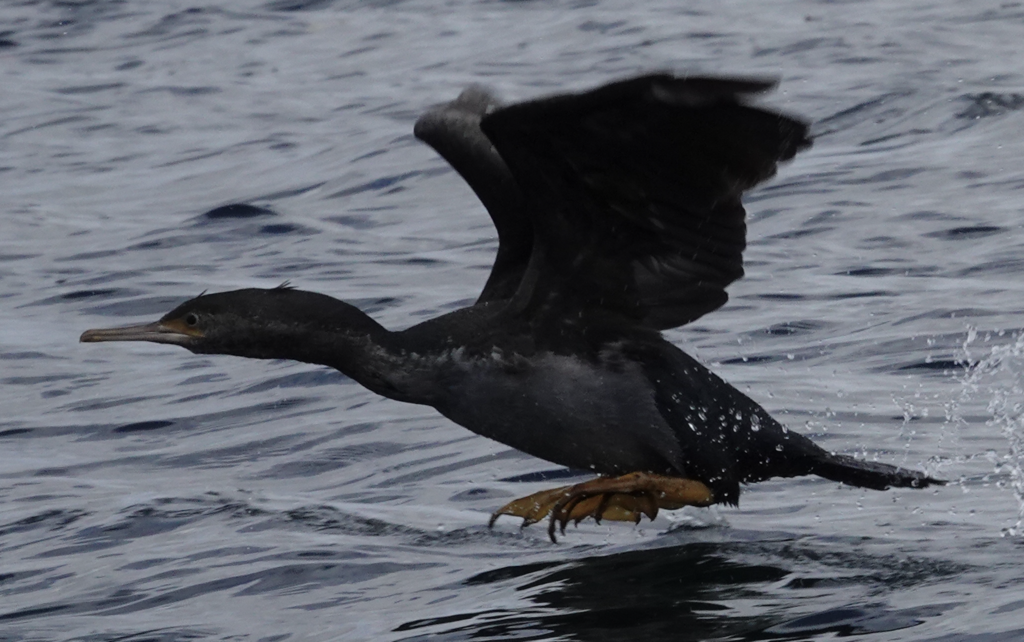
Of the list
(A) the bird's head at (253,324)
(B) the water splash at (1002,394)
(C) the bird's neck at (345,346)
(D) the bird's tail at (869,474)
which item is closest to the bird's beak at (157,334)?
(A) the bird's head at (253,324)

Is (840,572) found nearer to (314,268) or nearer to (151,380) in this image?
(151,380)

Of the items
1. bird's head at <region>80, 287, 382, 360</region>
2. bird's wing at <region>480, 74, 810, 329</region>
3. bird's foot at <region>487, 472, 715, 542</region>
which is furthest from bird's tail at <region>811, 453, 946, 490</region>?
bird's head at <region>80, 287, 382, 360</region>

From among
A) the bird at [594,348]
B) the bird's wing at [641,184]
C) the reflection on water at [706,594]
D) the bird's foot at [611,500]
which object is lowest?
the reflection on water at [706,594]

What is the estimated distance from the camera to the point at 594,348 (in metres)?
5.99

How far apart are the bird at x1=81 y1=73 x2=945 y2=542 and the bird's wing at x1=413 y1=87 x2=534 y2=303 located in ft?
1.31

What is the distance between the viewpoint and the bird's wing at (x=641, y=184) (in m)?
5.05

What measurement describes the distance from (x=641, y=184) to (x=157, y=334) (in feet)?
5.33

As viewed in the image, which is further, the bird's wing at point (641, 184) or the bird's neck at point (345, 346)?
the bird's neck at point (345, 346)

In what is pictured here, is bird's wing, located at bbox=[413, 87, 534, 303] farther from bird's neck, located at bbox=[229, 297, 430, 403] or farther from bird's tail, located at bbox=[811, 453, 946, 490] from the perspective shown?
bird's tail, located at bbox=[811, 453, 946, 490]

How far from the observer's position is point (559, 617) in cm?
534

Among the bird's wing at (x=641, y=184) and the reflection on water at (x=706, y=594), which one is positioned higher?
the bird's wing at (x=641, y=184)

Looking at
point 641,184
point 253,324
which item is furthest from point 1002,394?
point 253,324

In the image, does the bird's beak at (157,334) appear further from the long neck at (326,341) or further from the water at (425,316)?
the water at (425,316)

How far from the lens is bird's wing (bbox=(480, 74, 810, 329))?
5.05 m
